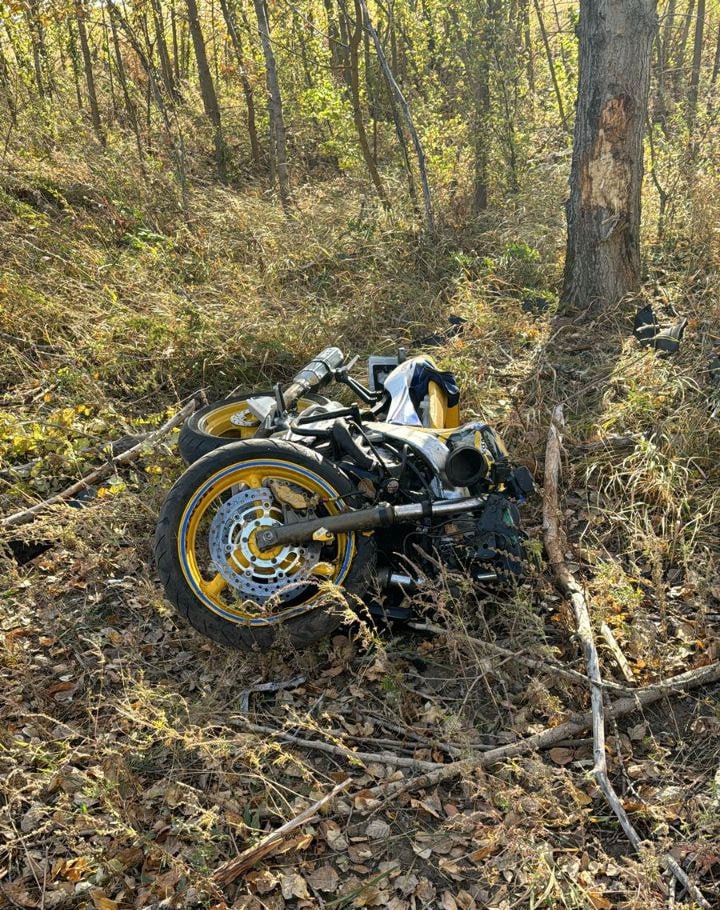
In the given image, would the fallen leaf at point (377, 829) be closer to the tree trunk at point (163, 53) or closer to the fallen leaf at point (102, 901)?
the fallen leaf at point (102, 901)

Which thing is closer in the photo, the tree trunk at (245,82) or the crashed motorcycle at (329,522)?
the crashed motorcycle at (329,522)

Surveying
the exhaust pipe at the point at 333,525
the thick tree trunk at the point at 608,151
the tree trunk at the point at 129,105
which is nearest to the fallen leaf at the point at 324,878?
the exhaust pipe at the point at 333,525

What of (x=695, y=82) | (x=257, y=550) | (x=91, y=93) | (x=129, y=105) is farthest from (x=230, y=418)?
(x=695, y=82)

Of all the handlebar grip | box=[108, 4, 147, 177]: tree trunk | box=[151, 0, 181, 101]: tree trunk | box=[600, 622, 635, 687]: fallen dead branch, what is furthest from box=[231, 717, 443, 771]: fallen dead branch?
box=[151, 0, 181, 101]: tree trunk

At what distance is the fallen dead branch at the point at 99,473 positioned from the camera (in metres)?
4.21

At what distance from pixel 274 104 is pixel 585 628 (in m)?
7.03

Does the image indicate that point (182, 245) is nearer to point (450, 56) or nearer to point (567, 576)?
point (450, 56)

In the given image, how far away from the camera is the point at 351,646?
333 centimetres

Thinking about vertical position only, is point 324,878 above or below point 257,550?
below

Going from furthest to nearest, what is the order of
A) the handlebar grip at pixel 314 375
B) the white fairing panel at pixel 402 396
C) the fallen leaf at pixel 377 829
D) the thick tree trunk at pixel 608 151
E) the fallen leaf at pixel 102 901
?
the thick tree trunk at pixel 608 151 < the white fairing panel at pixel 402 396 < the handlebar grip at pixel 314 375 < the fallen leaf at pixel 377 829 < the fallen leaf at pixel 102 901

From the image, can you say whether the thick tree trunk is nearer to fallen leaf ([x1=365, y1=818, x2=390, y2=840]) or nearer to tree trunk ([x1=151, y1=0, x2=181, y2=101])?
fallen leaf ([x1=365, y1=818, x2=390, y2=840])

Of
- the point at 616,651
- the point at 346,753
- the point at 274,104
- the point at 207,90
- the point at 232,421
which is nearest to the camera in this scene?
the point at 346,753

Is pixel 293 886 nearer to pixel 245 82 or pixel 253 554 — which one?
pixel 253 554

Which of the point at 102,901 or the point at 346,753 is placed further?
the point at 346,753
